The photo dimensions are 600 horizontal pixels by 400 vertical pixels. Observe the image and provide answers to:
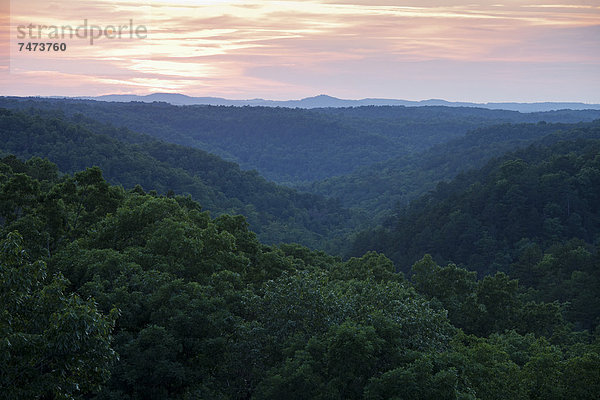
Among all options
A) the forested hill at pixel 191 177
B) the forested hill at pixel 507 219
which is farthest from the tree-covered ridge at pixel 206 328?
the forested hill at pixel 191 177

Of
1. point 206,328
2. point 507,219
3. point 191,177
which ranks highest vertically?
point 206,328

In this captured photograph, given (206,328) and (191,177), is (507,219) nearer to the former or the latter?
(206,328)

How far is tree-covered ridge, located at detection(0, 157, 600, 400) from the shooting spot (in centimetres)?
1148

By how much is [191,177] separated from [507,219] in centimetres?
8221

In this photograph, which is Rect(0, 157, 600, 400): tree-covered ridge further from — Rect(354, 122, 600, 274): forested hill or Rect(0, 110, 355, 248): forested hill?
Rect(0, 110, 355, 248): forested hill

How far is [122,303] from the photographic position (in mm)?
20719

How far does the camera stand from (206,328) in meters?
20.8

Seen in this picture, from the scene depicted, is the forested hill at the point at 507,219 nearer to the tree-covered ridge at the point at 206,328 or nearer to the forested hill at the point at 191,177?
the forested hill at the point at 191,177

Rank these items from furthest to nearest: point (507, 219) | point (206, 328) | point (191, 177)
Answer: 1. point (191, 177)
2. point (507, 219)
3. point (206, 328)

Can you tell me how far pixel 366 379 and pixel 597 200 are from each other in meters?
76.4

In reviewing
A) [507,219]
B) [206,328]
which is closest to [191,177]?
[507,219]

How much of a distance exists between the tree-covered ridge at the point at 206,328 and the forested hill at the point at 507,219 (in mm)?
52487

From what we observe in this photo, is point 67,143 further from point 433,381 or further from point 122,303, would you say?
point 433,381

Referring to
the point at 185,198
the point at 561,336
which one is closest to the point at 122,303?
the point at 185,198
